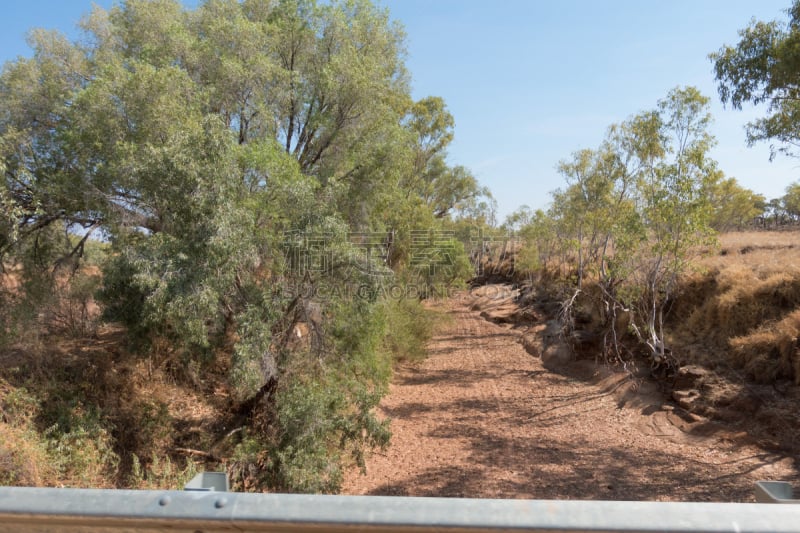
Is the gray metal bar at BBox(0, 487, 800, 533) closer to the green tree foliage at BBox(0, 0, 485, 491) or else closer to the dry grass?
the green tree foliage at BBox(0, 0, 485, 491)

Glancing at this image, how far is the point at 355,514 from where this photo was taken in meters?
1.06

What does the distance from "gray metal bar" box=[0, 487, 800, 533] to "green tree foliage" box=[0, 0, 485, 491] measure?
216 inches

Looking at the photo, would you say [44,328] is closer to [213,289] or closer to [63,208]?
[63,208]

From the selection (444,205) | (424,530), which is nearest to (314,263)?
(424,530)

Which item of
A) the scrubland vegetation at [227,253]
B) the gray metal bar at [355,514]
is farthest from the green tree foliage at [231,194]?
the gray metal bar at [355,514]

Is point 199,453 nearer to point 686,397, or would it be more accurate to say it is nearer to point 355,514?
point 355,514

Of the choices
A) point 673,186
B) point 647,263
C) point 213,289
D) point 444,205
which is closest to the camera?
point 213,289

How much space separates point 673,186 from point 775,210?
4592cm

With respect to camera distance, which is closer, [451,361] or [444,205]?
[451,361]

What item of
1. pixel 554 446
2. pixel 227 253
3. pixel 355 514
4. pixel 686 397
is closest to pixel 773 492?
pixel 355 514

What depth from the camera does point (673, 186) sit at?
1034cm

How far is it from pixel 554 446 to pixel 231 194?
299 inches

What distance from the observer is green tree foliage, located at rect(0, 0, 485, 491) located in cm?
680

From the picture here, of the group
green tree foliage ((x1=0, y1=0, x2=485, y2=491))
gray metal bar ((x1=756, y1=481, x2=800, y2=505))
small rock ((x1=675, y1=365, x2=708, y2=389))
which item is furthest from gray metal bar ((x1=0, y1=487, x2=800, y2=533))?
→ small rock ((x1=675, y1=365, x2=708, y2=389))
